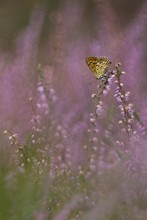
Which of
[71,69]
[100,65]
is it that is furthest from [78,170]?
[71,69]

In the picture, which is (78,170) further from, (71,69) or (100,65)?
(71,69)

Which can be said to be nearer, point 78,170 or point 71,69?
point 78,170

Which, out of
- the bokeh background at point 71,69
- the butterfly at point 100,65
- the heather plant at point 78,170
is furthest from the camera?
the bokeh background at point 71,69

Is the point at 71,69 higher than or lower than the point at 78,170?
higher

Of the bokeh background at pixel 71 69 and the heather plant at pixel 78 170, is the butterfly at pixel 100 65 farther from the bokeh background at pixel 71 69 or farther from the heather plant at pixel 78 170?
the bokeh background at pixel 71 69

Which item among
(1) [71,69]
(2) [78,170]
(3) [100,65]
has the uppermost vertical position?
(1) [71,69]

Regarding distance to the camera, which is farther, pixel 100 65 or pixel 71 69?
pixel 71 69

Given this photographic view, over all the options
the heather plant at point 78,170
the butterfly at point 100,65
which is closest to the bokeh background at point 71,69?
the heather plant at point 78,170

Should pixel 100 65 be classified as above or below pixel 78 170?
above

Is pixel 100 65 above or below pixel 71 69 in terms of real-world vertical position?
below
